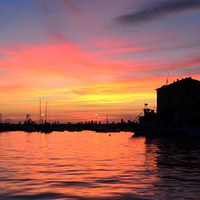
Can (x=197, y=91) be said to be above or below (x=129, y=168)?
above

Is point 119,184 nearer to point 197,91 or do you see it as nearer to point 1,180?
point 1,180

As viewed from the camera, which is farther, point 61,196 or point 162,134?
point 162,134

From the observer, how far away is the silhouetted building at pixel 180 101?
107975 millimetres

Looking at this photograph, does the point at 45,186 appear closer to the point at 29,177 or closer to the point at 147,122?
the point at 29,177

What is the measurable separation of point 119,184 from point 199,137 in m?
69.0

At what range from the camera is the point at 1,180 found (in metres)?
19.8

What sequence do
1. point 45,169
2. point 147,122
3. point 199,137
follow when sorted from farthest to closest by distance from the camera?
1. point 147,122
2. point 199,137
3. point 45,169

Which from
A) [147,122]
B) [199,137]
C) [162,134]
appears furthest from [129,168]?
[147,122]

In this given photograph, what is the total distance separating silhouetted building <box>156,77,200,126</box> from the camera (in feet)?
354

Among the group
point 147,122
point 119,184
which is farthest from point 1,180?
point 147,122

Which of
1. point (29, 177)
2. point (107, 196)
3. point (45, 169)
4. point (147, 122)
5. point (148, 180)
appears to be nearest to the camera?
point (107, 196)

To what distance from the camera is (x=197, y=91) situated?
115 m

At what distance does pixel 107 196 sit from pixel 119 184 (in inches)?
128

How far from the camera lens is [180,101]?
11556 centimetres
